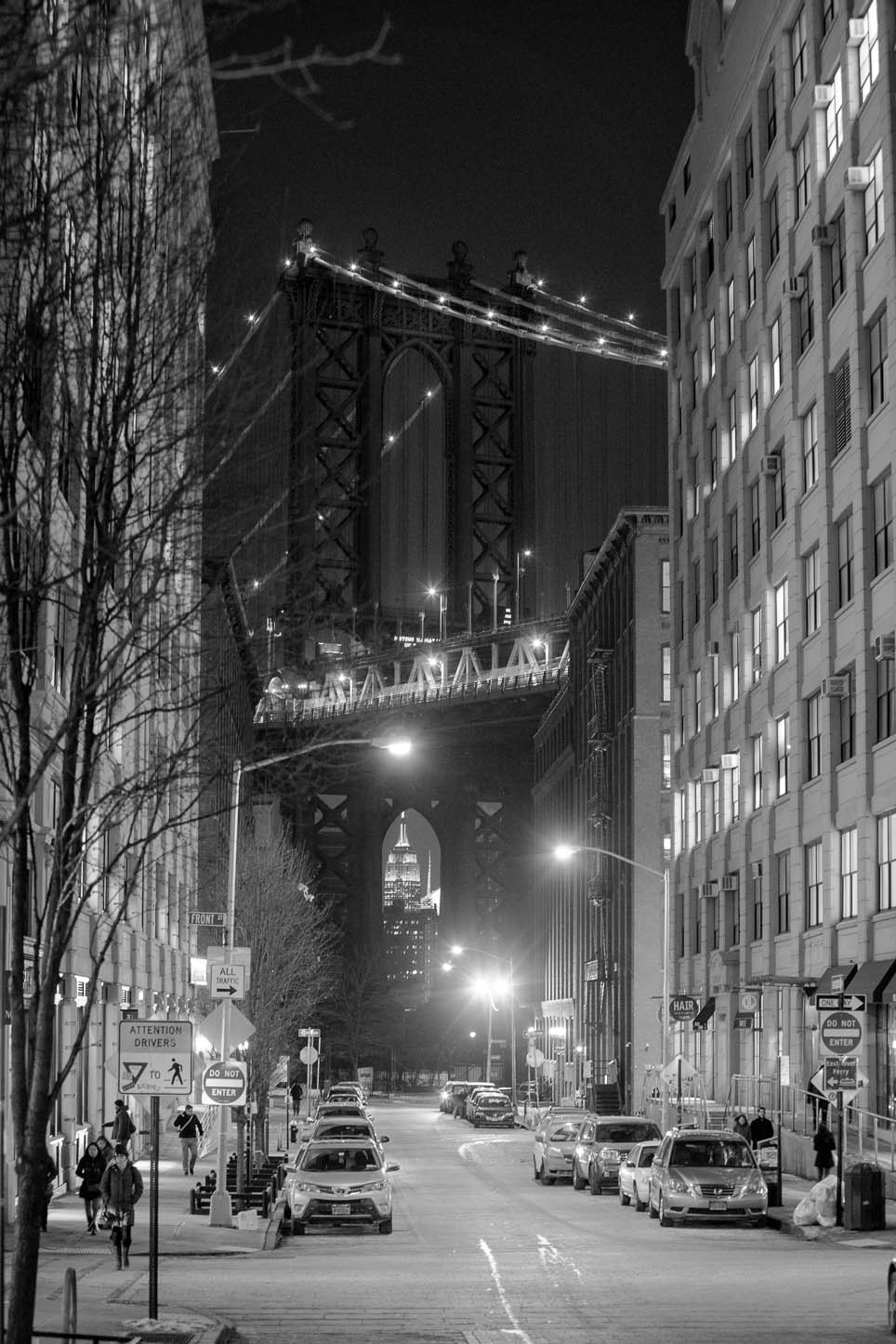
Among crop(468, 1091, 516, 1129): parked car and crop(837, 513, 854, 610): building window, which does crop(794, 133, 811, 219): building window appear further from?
crop(468, 1091, 516, 1129): parked car

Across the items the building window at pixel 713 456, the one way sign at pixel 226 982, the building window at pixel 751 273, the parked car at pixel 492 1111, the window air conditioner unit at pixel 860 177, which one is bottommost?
the parked car at pixel 492 1111

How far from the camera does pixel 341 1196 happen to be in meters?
29.9

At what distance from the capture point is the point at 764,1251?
2647 cm

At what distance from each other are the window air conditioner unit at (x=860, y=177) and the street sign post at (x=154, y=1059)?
28870 millimetres

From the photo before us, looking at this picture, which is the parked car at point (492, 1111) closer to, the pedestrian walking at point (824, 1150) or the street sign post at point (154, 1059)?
the pedestrian walking at point (824, 1150)

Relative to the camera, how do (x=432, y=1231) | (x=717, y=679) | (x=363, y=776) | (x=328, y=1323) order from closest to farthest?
(x=328, y=1323) < (x=432, y=1231) < (x=717, y=679) < (x=363, y=776)

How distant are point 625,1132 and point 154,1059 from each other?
73.3ft

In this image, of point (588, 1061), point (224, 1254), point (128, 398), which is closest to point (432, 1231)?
point (224, 1254)

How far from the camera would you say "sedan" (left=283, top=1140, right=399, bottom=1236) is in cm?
2980

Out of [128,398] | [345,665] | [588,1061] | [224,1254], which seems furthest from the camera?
[345,665]

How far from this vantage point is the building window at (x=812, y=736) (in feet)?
149

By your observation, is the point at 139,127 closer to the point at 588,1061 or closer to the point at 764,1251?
the point at 764,1251

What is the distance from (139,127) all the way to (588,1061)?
7839cm

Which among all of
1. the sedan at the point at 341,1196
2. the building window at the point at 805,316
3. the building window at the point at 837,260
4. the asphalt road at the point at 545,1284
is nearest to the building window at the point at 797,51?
the building window at the point at 805,316
